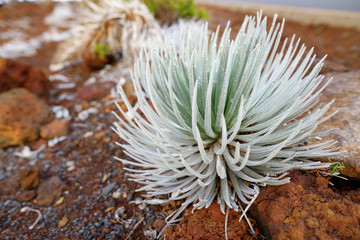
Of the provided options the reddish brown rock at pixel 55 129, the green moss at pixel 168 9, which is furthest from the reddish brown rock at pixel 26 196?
the green moss at pixel 168 9

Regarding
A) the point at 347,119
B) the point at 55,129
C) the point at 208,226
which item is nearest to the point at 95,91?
the point at 55,129

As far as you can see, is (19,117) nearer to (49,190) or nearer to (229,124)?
(49,190)

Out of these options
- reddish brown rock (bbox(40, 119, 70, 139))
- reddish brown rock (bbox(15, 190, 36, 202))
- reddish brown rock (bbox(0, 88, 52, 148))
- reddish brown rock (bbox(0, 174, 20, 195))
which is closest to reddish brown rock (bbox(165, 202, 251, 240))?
reddish brown rock (bbox(15, 190, 36, 202))

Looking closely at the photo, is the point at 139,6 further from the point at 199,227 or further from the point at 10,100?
the point at 199,227

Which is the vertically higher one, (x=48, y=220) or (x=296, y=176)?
(x=296, y=176)

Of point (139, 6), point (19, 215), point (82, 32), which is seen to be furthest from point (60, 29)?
point (19, 215)

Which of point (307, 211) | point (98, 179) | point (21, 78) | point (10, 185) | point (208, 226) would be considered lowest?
point (10, 185)

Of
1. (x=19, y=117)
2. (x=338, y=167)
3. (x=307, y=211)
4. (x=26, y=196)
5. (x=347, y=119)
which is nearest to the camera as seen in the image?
(x=307, y=211)
